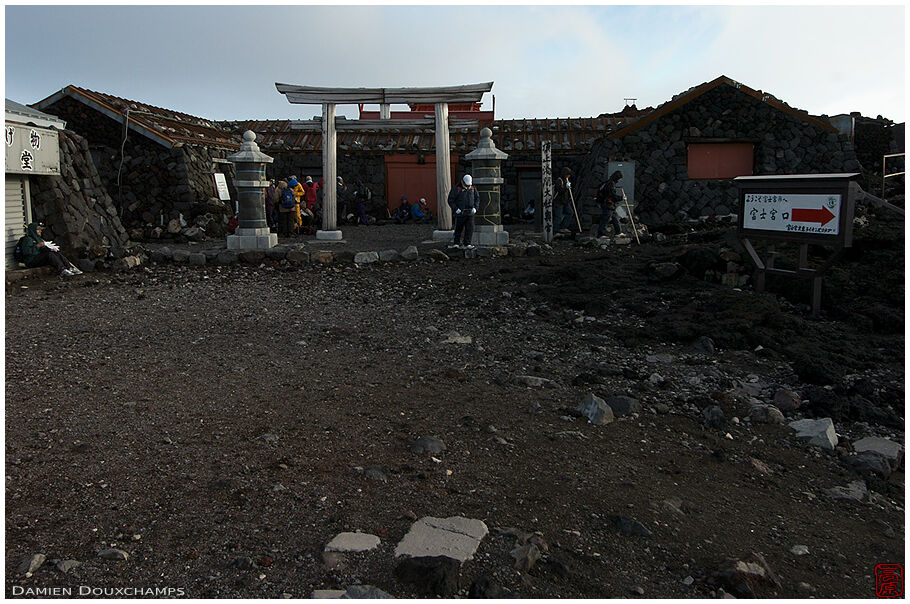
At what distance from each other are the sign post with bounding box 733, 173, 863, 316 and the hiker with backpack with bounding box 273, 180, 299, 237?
11.8 metres

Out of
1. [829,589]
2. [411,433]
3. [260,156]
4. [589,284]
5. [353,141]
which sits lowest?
[829,589]

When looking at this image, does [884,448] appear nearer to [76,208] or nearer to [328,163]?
[76,208]

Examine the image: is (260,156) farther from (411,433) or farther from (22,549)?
(22,549)

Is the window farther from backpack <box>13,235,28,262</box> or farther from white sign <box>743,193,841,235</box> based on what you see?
backpack <box>13,235,28,262</box>

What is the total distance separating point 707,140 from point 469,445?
18.5m

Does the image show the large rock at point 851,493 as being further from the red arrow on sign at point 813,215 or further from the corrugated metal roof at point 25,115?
the corrugated metal roof at point 25,115

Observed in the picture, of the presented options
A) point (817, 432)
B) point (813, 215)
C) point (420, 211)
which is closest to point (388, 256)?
point (813, 215)

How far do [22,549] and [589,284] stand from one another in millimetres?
8000

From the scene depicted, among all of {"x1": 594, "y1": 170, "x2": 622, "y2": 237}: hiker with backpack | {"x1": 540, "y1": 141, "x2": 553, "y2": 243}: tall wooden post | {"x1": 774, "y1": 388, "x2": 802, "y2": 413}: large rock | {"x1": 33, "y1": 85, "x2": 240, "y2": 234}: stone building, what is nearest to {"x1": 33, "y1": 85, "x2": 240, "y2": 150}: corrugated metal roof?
{"x1": 33, "y1": 85, "x2": 240, "y2": 234}: stone building

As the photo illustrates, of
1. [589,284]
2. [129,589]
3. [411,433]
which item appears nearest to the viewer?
[129,589]

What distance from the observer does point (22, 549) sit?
130 inches

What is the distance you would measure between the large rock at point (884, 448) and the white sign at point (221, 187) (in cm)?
1880

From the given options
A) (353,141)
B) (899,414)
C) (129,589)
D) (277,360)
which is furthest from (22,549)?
(353,141)

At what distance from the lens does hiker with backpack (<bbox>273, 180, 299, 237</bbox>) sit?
18.0 meters
